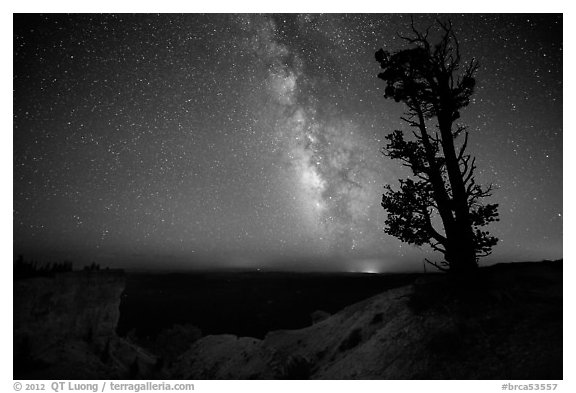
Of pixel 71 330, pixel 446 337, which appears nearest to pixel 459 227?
pixel 446 337

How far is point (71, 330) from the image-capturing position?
587 inches

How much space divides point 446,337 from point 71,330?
60.2ft

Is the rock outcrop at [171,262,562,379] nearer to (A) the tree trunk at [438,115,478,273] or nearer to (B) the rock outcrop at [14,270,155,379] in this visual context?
(A) the tree trunk at [438,115,478,273]

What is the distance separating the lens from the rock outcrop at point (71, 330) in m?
11.9

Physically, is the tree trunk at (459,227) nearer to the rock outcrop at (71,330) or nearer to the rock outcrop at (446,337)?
the rock outcrop at (446,337)

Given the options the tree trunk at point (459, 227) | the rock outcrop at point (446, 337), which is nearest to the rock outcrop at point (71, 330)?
the rock outcrop at point (446, 337)

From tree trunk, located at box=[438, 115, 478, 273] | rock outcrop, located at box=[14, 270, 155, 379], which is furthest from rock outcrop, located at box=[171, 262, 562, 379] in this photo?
rock outcrop, located at box=[14, 270, 155, 379]

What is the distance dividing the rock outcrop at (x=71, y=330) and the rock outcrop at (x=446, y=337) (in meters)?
7.03

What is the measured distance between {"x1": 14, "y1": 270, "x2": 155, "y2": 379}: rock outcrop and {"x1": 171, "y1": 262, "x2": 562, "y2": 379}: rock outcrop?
277 inches

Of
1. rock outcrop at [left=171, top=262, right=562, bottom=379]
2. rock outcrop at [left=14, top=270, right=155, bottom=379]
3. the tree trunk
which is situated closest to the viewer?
rock outcrop at [left=171, top=262, right=562, bottom=379]

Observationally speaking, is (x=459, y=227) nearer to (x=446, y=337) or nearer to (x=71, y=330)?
(x=446, y=337)

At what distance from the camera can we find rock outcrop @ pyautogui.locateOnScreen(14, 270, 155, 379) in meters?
11.9

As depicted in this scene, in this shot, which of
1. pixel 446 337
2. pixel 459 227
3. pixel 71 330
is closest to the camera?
pixel 446 337
